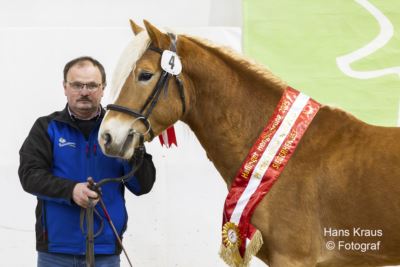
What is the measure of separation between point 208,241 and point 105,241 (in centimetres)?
131

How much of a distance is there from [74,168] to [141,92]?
48 cm

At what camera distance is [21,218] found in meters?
3.64

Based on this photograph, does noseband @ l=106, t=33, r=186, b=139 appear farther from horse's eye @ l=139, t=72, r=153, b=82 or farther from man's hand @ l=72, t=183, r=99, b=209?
man's hand @ l=72, t=183, r=99, b=209

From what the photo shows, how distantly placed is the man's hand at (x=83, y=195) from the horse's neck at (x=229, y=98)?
20.9 inches

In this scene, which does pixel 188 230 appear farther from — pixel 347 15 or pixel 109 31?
pixel 347 15

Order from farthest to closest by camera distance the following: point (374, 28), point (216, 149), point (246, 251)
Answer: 1. point (374, 28)
2. point (216, 149)
3. point (246, 251)

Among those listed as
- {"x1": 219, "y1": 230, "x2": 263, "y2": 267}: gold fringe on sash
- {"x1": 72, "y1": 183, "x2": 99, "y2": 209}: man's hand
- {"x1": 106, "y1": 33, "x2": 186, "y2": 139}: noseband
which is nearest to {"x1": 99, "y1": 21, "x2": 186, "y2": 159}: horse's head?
{"x1": 106, "y1": 33, "x2": 186, "y2": 139}: noseband

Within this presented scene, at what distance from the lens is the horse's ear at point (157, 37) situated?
2.30m

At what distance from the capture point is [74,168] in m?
2.52

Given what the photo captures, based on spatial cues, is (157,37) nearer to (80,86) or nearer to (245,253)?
(80,86)

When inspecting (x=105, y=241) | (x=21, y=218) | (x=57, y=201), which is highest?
(x=57, y=201)

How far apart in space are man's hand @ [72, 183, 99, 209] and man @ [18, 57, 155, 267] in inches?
3.4

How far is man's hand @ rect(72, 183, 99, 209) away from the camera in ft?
7.57

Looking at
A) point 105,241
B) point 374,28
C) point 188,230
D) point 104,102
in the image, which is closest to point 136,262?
point 188,230
